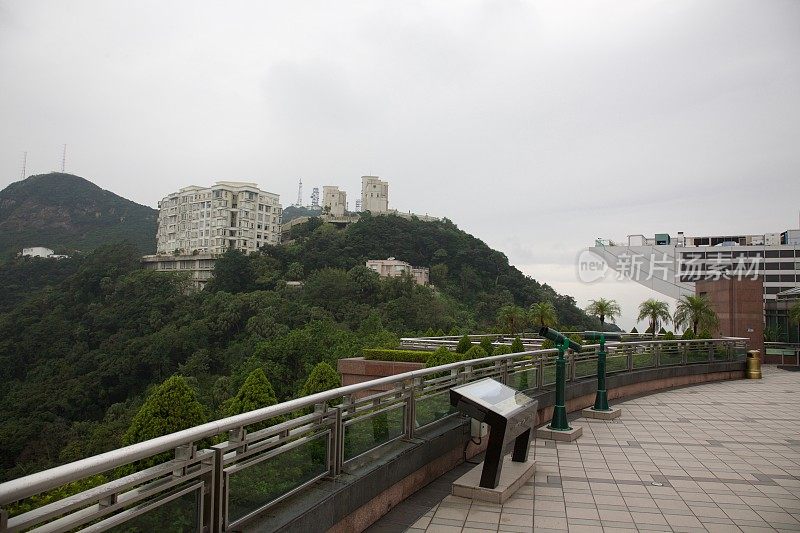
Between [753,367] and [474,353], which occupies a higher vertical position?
[474,353]

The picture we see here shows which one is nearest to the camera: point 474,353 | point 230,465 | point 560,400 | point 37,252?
point 230,465

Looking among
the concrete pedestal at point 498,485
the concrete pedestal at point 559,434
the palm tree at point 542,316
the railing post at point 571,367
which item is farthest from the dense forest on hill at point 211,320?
the concrete pedestal at point 498,485

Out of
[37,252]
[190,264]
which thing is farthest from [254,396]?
[37,252]

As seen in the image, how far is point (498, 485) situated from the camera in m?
5.59

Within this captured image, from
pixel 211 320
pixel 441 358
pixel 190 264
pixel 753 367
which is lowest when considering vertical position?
pixel 211 320

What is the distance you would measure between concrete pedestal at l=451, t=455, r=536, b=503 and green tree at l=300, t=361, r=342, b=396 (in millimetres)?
3973

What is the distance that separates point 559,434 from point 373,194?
462ft

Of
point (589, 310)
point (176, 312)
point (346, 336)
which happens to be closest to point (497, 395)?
point (589, 310)

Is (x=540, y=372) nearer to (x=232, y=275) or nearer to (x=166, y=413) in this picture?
(x=166, y=413)

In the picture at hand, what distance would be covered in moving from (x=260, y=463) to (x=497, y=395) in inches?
115

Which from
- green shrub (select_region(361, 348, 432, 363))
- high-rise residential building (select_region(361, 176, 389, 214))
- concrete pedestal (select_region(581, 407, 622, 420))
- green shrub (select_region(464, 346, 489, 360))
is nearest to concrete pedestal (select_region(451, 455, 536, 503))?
concrete pedestal (select_region(581, 407, 622, 420))

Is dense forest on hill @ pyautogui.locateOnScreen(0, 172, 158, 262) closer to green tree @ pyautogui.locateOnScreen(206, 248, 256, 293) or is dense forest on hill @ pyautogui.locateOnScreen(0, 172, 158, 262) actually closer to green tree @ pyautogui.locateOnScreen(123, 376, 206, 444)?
green tree @ pyautogui.locateOnScreen(206, 248, 256, 293)

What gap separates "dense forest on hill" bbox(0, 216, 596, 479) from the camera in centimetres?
4134

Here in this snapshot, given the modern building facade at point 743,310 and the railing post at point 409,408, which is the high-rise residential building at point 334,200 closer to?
the modern building facade at point 743,310
